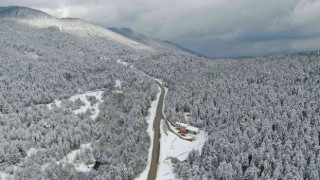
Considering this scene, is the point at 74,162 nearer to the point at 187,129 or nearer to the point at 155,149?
the point at 155,149

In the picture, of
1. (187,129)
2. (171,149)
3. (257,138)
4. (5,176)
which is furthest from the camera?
(187,129)

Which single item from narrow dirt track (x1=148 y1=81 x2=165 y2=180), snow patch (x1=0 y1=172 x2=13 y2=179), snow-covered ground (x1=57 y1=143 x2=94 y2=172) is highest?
narrow dirt track (x1=148 y1=81 x2=165 y2=180)

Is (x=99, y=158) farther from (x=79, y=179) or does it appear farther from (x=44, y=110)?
(x=44, y=110)

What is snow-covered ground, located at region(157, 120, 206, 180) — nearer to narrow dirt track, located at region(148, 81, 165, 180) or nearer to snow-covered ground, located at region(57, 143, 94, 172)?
narrow dirt track, located at region(148, 81, 165, 180)

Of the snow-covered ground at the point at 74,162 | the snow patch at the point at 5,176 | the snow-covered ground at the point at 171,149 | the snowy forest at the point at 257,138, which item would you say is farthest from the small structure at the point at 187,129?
the snow patch at the point at 5,176

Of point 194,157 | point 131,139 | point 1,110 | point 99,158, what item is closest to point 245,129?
point 194,157

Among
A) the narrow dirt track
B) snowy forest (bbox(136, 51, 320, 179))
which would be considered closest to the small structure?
snowy forest (bbox(136, 51, 320, 179))

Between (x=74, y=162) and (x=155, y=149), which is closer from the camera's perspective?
(x=74, y=162)

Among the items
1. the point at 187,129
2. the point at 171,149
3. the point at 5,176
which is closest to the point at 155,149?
the point at 171,149
